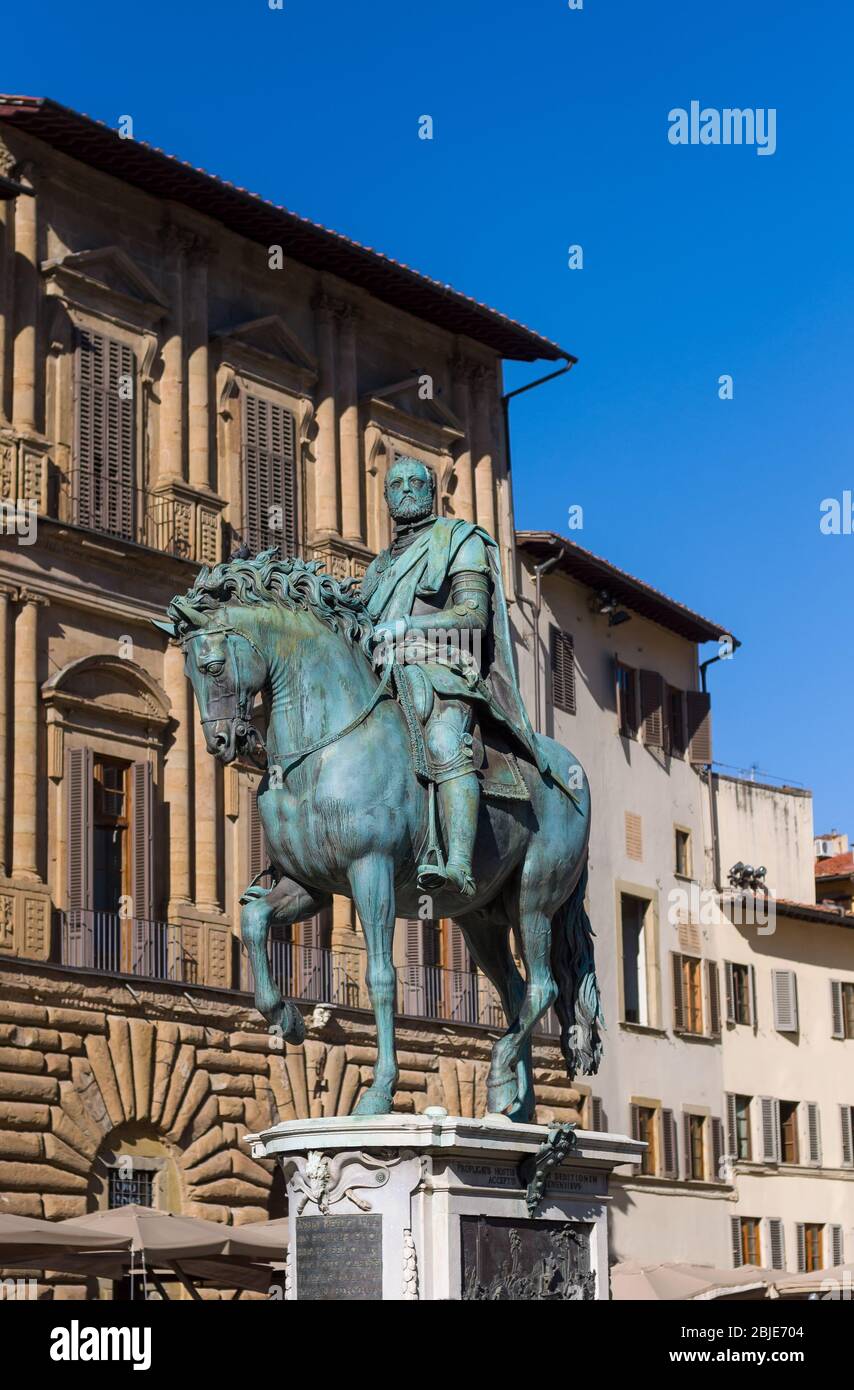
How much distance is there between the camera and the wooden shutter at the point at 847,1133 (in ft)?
141

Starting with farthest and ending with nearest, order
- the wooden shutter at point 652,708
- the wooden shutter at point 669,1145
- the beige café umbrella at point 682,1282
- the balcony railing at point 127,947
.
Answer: the wooden shutter at point 652,708, the wooden shutter at point 669,1145, the beige café umbrella at point 682,1282, the balcony railing at point 127,947

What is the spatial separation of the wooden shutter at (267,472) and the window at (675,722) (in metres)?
10.8

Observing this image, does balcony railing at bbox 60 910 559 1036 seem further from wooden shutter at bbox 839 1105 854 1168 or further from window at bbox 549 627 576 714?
wooden shutter at bbox 839 1105 854 1168

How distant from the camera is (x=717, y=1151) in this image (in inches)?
1555

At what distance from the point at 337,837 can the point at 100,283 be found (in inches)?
782

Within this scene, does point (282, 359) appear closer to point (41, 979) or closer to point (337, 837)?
point (41, 979)

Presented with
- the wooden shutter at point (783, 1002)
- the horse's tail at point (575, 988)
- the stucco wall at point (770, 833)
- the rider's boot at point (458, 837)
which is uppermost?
the stucco wall at point (770, 833)

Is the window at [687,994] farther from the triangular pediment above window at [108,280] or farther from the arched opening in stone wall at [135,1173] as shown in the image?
the triangular pediment above window at [108,280]

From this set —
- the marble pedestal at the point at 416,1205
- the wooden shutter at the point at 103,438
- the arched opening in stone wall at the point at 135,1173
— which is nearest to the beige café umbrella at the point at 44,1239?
the arched opening in stone wall at the point at 135,1173

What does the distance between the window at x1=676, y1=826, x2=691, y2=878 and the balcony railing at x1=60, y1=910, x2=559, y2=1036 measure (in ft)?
19.1

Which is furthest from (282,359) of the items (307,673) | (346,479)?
(307,673)

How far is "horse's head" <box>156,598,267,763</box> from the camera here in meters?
10.2

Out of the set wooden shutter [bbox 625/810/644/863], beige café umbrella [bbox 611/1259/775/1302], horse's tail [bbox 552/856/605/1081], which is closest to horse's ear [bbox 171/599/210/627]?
horse's tail [bbox 552/856/605/1081]
